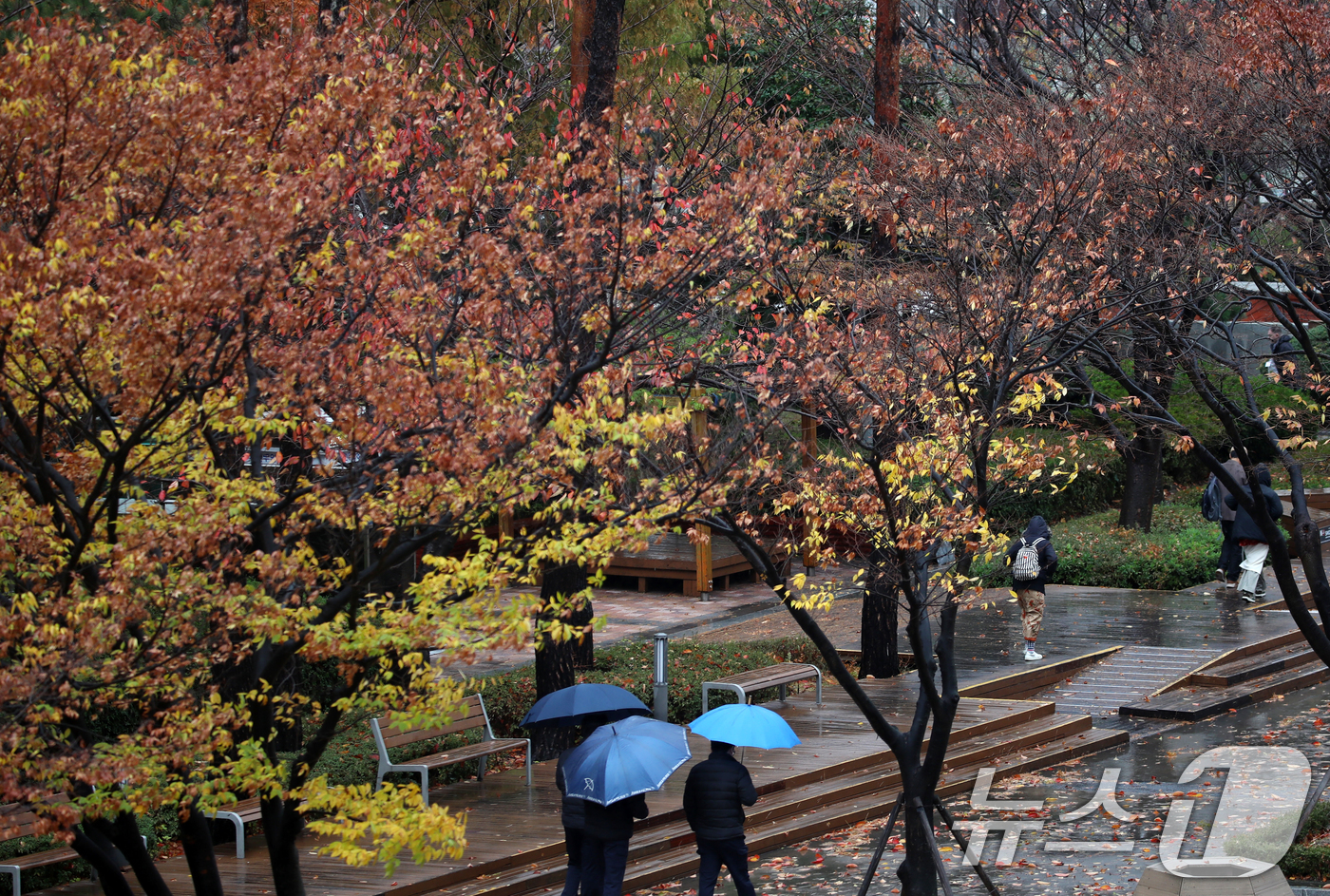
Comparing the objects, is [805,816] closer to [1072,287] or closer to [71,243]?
[1072,287]

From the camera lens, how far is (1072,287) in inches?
473

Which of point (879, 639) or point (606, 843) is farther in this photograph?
point (879, 639)

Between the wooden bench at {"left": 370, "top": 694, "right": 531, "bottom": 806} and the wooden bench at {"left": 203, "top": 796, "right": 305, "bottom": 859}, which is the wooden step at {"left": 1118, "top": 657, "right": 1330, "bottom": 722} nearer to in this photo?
the wooden bench at {"left": 370, "top": 694, "right": 531, "bottom": 806}

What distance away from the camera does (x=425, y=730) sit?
11820 mm

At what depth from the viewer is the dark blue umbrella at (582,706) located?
9930 millimetres

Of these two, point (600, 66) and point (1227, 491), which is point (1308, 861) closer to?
point (600, 66)

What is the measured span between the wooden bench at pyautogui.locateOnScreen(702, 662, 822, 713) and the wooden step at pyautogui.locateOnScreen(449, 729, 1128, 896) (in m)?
1.86

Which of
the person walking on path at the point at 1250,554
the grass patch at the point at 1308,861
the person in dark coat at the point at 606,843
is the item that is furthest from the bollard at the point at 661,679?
the person walking on path at the point at 1250,554

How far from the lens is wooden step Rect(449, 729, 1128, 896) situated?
10.3m

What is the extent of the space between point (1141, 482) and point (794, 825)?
1423cm

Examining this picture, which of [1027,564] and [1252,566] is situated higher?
[1027,564]

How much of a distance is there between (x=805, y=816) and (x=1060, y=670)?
598cm

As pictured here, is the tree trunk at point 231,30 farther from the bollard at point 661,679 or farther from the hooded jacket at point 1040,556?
the hooded jacket at point 1040,556

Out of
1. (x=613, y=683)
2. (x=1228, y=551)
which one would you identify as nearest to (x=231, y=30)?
(x=613, y=683)
